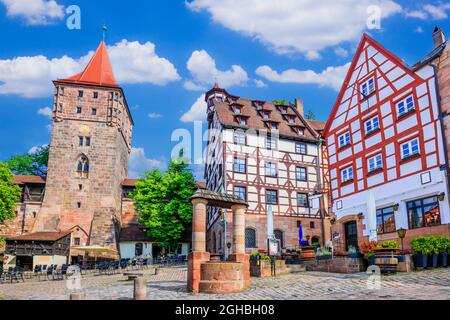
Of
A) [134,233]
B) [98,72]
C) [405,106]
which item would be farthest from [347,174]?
[98,72]

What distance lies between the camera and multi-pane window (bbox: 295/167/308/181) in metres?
35.0

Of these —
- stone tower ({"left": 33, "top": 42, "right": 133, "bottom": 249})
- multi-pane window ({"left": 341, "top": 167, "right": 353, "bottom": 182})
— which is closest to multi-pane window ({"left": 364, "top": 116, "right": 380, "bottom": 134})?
multi-pane window ({"left": 341, "top": 167, "right": 353, "bottom": 182})

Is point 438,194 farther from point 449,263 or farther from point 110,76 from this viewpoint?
point 110,76

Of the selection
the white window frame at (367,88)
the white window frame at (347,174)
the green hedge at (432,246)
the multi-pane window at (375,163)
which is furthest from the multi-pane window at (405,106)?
the green hedge at (432,246)

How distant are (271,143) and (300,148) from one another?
2684 millimetres

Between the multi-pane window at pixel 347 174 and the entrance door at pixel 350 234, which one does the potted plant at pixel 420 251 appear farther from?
the multi-pane window at pixel 347 174

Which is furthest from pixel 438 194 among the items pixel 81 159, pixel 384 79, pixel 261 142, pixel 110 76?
pixel 110 76

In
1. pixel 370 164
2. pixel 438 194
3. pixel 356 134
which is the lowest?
pixel 438 194

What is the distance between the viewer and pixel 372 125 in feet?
76.8

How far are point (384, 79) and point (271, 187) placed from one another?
13493 mm

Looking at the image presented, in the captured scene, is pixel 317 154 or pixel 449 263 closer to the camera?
pixel 449 263

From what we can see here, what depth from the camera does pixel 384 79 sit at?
22.9 metres

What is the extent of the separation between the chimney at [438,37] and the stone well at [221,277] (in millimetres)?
16191

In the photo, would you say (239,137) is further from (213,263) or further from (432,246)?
(213,263)
